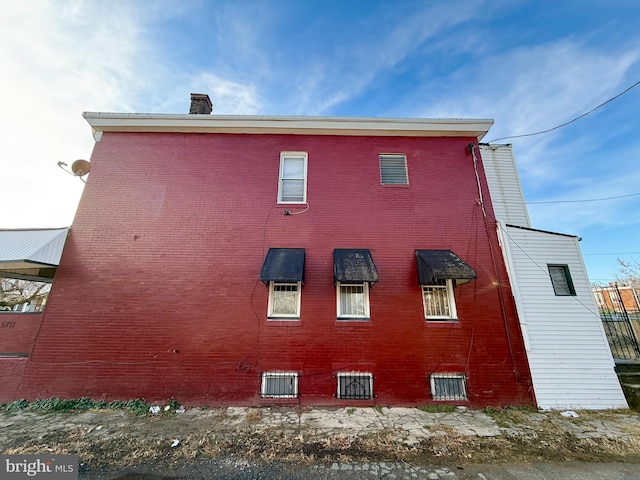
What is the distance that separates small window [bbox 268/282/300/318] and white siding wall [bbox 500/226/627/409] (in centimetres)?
556

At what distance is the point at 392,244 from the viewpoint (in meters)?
6.98

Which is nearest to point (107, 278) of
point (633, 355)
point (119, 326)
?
point (119, 326)

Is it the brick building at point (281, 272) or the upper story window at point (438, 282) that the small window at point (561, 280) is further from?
the upper story window at point (438, 282)

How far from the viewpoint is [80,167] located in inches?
303

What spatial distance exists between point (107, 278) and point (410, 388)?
25.9 feet

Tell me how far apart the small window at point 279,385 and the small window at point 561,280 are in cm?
696

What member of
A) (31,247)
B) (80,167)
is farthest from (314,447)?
(80,167)

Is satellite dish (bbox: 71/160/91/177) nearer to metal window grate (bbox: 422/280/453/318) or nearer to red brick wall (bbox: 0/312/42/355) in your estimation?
red brick wall (bbox: 0/312/42/355)

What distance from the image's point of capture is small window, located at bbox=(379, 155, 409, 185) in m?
7.74

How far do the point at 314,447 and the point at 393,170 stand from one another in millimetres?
6966

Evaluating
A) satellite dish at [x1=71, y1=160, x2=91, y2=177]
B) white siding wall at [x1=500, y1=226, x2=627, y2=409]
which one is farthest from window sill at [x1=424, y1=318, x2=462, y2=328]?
satellite dish at [x1=71, y1=160, x2=91, y2=177]

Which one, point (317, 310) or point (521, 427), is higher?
point (317, 310)

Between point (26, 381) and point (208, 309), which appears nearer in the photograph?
point (26, 381)

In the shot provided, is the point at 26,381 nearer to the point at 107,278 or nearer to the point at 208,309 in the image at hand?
the point at 107,278
